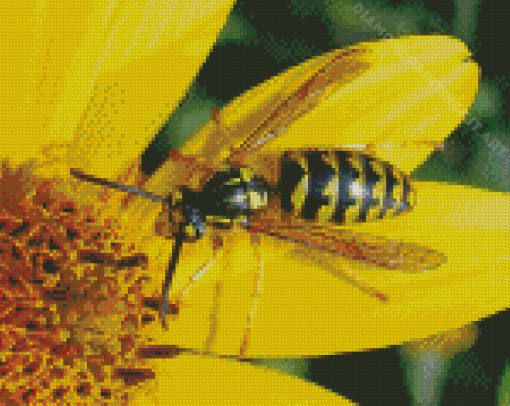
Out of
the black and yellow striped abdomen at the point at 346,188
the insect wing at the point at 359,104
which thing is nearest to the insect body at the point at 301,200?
the black and yellow striped abdomen at the point at 346,188

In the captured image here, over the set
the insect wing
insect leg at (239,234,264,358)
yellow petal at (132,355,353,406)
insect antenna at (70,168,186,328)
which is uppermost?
the insect wing

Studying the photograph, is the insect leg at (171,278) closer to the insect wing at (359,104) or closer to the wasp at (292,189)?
the wasp at (292,189)

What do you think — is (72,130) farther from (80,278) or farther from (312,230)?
(312,230)

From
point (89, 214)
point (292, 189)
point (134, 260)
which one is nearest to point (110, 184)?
point (89, 214)

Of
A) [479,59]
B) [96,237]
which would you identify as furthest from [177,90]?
[479,59]

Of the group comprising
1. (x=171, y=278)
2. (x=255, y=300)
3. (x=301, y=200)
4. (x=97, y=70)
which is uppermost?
(x=97, y=70)

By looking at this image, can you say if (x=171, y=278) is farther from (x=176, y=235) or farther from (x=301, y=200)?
(x=301, y=200)

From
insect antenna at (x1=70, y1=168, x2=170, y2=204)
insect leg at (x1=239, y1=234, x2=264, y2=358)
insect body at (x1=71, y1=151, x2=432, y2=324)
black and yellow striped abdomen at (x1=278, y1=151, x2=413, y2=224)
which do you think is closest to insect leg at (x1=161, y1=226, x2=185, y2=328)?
insect body at (x1=71, y1=151, x2=432, y2=324)

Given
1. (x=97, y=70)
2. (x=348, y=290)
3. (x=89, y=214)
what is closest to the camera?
(x=97, y=70)

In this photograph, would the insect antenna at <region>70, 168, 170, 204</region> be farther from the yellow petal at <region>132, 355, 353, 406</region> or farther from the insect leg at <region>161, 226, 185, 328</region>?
the yellow petal at <region>132, 355, 353, 406</region>
